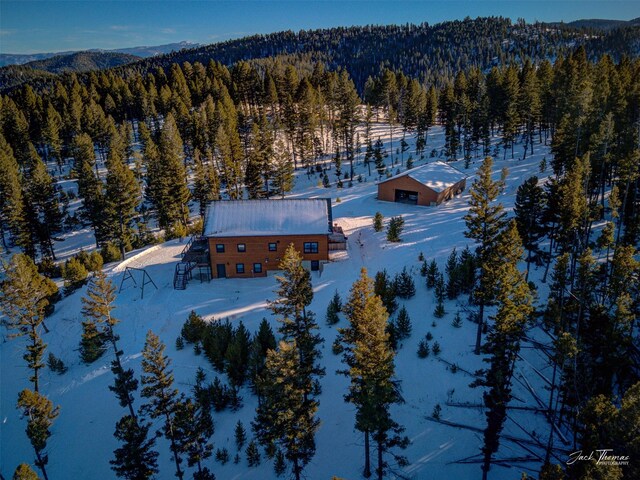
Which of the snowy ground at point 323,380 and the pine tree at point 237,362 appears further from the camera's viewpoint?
the pine tree at point 237,362

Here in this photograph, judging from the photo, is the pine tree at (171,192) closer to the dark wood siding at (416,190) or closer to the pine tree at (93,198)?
the pine tree at (93,198)

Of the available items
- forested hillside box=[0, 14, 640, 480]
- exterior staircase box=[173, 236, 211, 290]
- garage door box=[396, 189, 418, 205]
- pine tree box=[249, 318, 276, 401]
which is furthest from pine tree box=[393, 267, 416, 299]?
garage door box=[396, 189, 418, 205]

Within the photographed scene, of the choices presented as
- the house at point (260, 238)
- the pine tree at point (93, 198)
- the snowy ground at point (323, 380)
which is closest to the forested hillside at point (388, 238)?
the pine tree at point (93, 198)

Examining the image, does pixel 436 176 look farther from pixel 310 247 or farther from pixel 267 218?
pixel 267 218

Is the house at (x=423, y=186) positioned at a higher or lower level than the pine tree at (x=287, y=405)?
higher

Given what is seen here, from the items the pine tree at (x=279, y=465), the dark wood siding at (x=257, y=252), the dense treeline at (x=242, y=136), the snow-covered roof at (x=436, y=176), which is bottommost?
the pine tree at (x=279, y=465)

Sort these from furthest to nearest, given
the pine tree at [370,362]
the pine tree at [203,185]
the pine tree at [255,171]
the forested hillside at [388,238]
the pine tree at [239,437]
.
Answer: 1. the pine tree at [255,171]
2. the pine tree at [203,185]
3. the pine tree at [239,437]
4. the forested hillside at [388,238]
5. the pine tree at [370,362]

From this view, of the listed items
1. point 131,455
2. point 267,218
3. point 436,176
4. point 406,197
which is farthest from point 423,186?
point 131,455
